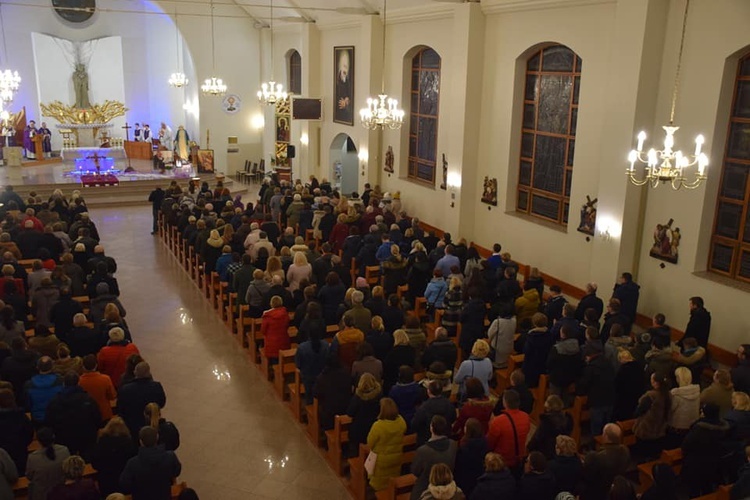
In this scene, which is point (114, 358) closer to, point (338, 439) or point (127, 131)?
point (338, 439)

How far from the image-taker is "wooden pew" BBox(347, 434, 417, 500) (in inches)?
247

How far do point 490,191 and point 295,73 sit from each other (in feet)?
42.2

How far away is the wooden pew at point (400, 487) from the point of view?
19.6ft

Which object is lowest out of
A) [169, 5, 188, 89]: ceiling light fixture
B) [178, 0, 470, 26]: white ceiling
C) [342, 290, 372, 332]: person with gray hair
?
[342, 290, 372, 332]: person with gray hair

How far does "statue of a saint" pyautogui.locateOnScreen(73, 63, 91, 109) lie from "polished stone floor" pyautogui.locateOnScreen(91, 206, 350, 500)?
1707 cm

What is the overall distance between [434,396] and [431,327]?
411 centimetres

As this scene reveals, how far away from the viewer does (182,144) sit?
86.9 feet

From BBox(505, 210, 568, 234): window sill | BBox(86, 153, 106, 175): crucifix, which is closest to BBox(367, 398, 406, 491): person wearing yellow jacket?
BBox(505, 210, 568, 234): window sill

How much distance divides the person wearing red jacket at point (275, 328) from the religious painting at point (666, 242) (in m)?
5.89

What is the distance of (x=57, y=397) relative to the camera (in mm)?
6125

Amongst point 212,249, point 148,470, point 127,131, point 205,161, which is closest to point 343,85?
point 205,161

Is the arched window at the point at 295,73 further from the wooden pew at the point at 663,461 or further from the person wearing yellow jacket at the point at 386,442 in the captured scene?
the wooden pew at the point at 663,461

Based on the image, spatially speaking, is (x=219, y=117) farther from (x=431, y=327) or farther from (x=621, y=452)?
(x=621, y=452)

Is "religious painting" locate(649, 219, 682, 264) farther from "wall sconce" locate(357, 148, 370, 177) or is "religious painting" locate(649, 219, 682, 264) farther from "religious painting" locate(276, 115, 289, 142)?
"religious painting" locate(276, 115, 289, 142)
